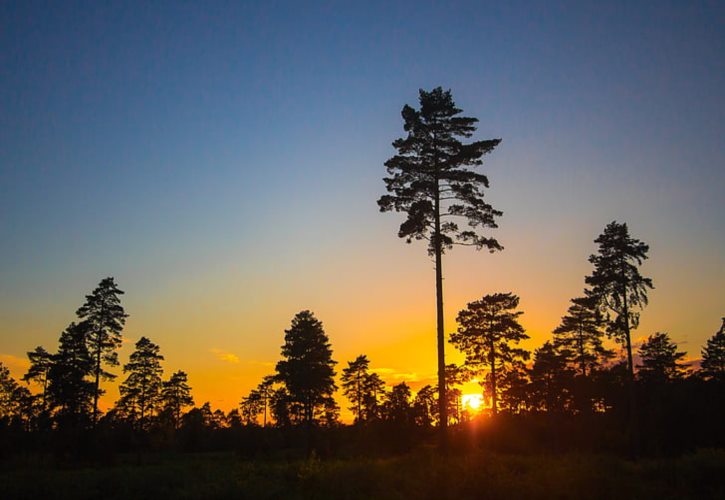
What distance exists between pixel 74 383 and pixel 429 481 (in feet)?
127

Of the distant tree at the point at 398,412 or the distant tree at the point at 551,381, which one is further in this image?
the distant tree at the point at 551,381

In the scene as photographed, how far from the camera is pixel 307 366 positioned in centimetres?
5431

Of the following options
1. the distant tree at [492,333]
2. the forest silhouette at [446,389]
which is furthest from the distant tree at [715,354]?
the distant tree at [492,333]

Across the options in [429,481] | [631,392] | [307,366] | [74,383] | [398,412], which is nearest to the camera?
[429,481]

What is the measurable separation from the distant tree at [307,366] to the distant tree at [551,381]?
22.3 metres

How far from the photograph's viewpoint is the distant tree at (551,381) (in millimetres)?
55875

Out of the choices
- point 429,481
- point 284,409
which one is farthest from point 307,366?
point 429,481

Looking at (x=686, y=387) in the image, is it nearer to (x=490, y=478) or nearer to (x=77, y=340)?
(x=490, y=478)

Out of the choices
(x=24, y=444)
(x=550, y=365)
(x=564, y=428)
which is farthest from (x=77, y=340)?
(x=550, y=365)

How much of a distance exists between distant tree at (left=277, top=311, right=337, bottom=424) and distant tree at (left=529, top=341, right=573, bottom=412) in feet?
73.0

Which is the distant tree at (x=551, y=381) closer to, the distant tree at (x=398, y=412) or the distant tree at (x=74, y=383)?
the distant tree at (x=398, y=412)

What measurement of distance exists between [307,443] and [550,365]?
26422mm

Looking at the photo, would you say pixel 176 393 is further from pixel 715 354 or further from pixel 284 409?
pixel 715 354

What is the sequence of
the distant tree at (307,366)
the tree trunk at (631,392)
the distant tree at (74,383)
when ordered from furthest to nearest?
the distant tree at (307,366) < the distant tree at (74,383) < the tree trunk at (631,392)
